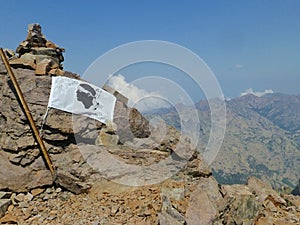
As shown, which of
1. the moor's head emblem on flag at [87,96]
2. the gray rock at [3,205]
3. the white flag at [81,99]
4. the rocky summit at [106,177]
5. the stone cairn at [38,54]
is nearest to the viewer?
the rocky summit at [106,177]

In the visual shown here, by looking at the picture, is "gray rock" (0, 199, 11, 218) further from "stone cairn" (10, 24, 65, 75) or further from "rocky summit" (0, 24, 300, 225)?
"stone cairn" (10, 24, 65, 75)

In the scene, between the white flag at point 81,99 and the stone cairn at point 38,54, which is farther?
the stone cairn at point 38,54

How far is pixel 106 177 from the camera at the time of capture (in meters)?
14.2

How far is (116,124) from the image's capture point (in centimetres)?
1689

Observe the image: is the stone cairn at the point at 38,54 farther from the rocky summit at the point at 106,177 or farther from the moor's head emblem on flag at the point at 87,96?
the moor's head emblem on flag at the point at 87,96

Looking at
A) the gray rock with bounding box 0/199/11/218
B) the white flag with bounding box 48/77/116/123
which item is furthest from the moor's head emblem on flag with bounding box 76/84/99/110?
the gray rock with bounding box 0/199/11/218

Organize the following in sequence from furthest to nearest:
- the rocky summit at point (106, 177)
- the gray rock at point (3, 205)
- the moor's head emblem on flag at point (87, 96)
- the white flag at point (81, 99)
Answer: the moor's head emblem on flag at point (87, 96), the white flag at point (81, 99), the gray rock at point (3, 205), the rocky summit at point (106, 177)

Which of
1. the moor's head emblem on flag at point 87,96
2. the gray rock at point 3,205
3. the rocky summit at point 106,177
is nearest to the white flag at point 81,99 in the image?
the moor's head emblem on flag at point 87,96

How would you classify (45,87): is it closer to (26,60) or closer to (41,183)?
(26,60)

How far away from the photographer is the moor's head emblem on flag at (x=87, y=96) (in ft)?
53.4

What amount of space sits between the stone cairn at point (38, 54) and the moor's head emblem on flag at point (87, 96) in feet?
6.01

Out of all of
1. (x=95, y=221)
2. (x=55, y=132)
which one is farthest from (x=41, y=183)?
(x=95, y=221)

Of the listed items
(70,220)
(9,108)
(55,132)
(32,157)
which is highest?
(9,108)

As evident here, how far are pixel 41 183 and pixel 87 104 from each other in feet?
16.6
